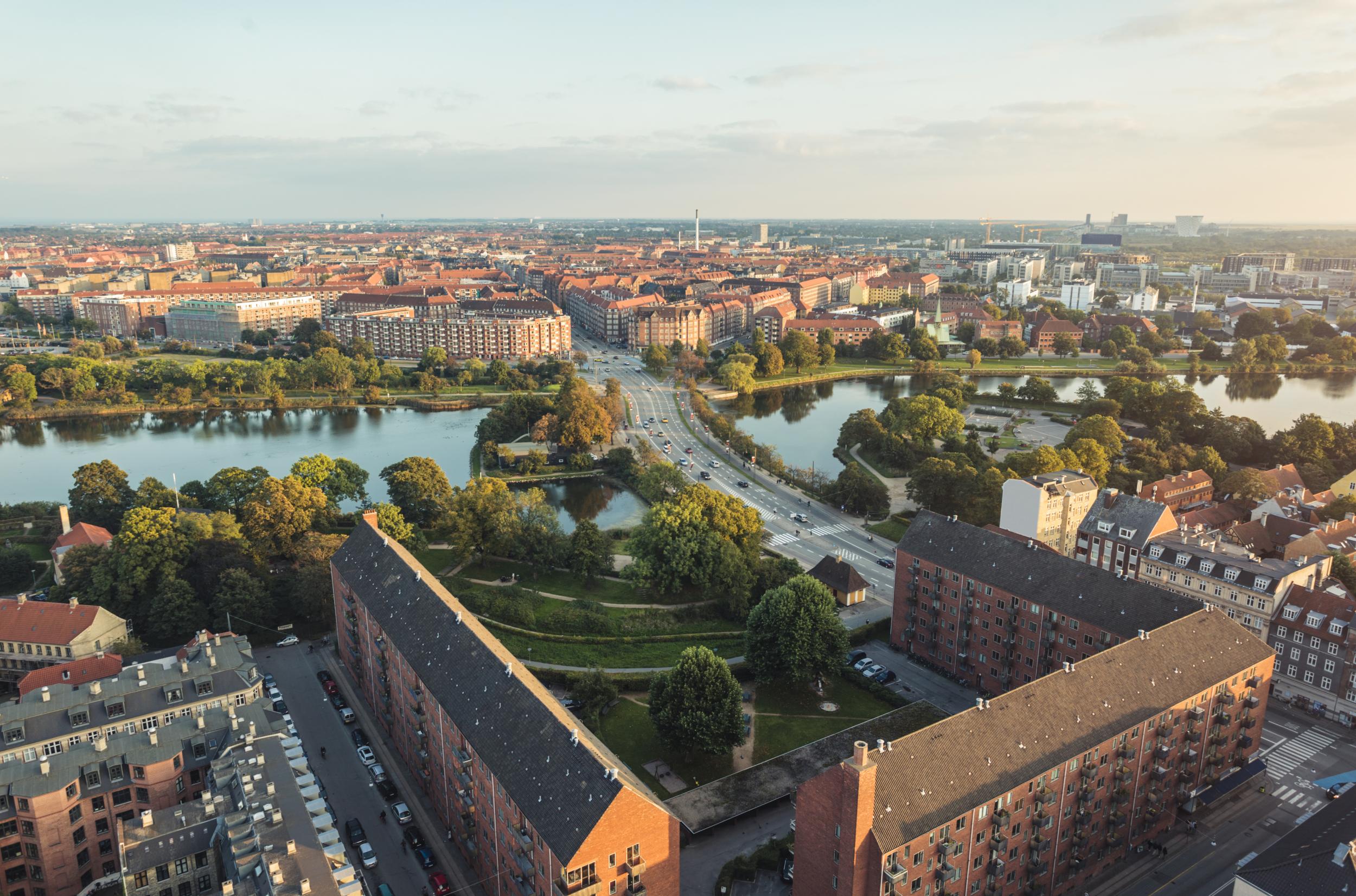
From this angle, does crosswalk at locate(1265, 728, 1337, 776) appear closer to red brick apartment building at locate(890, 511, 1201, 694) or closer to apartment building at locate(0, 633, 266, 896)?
red brick apartment building at locate(890, 511, 1201, 694)

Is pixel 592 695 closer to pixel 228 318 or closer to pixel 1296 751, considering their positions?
pixel 1296 751

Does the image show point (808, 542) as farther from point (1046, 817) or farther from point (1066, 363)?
point (1066, 363)

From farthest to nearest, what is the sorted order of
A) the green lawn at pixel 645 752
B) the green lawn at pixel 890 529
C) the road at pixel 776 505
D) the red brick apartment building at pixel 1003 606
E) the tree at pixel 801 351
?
the tree at pixel 801 351 < the green lawn at pixel 890 529 < the road at pixel 776 505 < the red brick apartment building at pixel 1003 606 < the green lawn at pixel 645 752

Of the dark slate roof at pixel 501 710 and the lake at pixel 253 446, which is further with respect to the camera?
the lake at pixel 253 446

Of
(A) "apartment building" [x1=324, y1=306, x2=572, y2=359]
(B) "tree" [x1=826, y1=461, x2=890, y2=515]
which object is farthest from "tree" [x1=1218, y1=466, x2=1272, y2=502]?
(A) "apartment building" [x1=324, y1=306, x2=572, y2=359]

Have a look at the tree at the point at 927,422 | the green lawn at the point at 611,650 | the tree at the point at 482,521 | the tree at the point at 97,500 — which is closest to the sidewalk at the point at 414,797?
the green lawn at the point at 611,650

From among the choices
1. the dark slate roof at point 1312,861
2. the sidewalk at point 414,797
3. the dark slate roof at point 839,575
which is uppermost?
the dark slate roof at point 1312,861

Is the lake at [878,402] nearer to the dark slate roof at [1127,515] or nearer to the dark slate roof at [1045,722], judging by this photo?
the dark slate roof at [1127,515]
